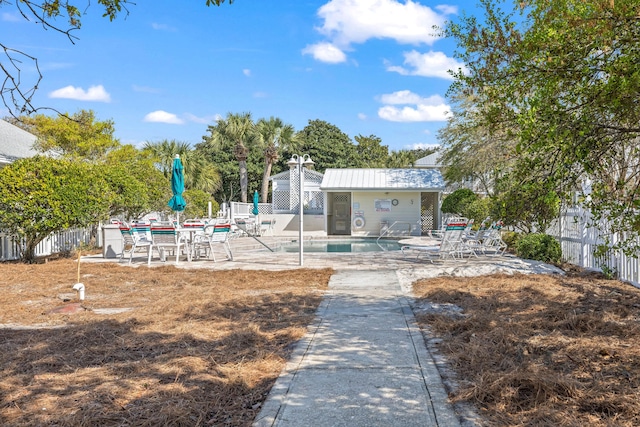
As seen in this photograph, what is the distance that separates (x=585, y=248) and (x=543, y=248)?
48.6 inches

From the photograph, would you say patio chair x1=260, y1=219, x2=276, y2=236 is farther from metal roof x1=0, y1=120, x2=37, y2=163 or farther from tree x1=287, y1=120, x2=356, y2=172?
tree x1=287, y1=120, x2=356, y2=172

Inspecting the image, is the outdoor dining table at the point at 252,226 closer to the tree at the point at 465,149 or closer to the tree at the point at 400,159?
the tree at the point at 465,149

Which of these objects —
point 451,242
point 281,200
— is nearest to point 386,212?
point 281,200

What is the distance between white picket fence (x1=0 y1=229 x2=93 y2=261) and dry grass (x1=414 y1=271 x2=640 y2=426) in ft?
35.7

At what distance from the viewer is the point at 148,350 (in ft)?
14.4

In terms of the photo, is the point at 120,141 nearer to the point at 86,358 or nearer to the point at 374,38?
the point at 374,38

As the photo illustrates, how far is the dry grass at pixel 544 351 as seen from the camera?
9.64 feet

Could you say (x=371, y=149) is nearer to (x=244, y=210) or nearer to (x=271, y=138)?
(x=271, y=138)

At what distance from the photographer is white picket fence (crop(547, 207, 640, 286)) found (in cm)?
774

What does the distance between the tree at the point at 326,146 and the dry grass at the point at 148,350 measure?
33.4 meters

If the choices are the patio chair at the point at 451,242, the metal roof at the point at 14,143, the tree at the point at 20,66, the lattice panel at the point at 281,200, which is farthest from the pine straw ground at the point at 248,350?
the lattice panel at the point at 281,200

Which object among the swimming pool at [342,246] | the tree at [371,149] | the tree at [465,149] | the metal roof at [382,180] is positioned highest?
the tree at [371,149]

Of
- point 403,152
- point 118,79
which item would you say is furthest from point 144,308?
point 403,152

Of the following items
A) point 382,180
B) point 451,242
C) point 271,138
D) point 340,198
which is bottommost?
point 451,242
